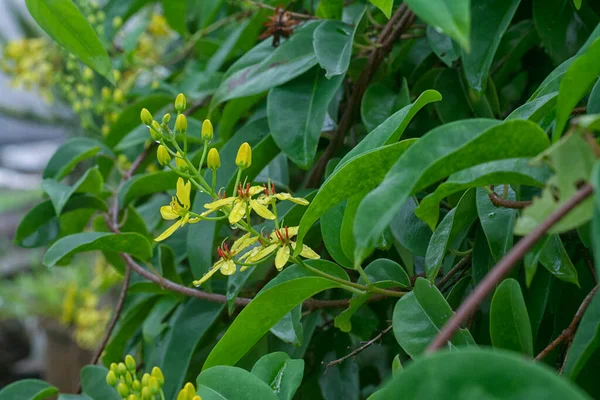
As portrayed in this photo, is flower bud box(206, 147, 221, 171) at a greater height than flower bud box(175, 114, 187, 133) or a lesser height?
lesser

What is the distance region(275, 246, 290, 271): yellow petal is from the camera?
35cm

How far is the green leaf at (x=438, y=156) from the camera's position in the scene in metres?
0.26

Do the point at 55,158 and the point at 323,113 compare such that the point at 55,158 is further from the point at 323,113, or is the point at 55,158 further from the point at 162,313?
the point at 323,113

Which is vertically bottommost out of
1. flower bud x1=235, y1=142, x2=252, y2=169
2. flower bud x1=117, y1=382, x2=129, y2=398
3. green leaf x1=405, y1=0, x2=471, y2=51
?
flower bud x1=117, y1=382, x2=129, y2=398

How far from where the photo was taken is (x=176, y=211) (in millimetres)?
378

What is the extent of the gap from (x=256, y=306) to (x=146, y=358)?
371 mm

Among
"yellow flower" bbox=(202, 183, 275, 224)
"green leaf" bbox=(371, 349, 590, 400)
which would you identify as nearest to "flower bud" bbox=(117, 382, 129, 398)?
"yellow flower" bbox=(202, 183, 275, 224)

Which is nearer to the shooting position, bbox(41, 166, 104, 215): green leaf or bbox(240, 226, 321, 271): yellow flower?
bbox(240, 226, 321, 271): yellow flower

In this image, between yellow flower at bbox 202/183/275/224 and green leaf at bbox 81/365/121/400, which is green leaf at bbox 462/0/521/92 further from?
green leaf at bbox 81/365/121/400

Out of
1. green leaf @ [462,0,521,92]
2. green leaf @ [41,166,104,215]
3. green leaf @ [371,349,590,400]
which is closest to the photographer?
green leaf @ [371,349,590,400]

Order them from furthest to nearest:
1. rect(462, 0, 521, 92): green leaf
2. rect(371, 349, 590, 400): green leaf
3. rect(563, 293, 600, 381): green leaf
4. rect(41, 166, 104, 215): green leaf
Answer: rect(41, 166, 104, 215): green leaf
rect(462, 0, 521, 92): green leaf
rect(563, 293, 600, 381): green leaf
rect(371, 349, 590, 400): green leaf

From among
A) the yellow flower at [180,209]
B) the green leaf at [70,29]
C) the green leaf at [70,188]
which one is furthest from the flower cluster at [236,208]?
the green leaf at [70,188]

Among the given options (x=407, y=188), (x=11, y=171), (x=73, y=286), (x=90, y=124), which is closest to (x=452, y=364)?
(x=407, y=188)

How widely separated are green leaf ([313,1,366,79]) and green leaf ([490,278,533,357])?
202 mm
